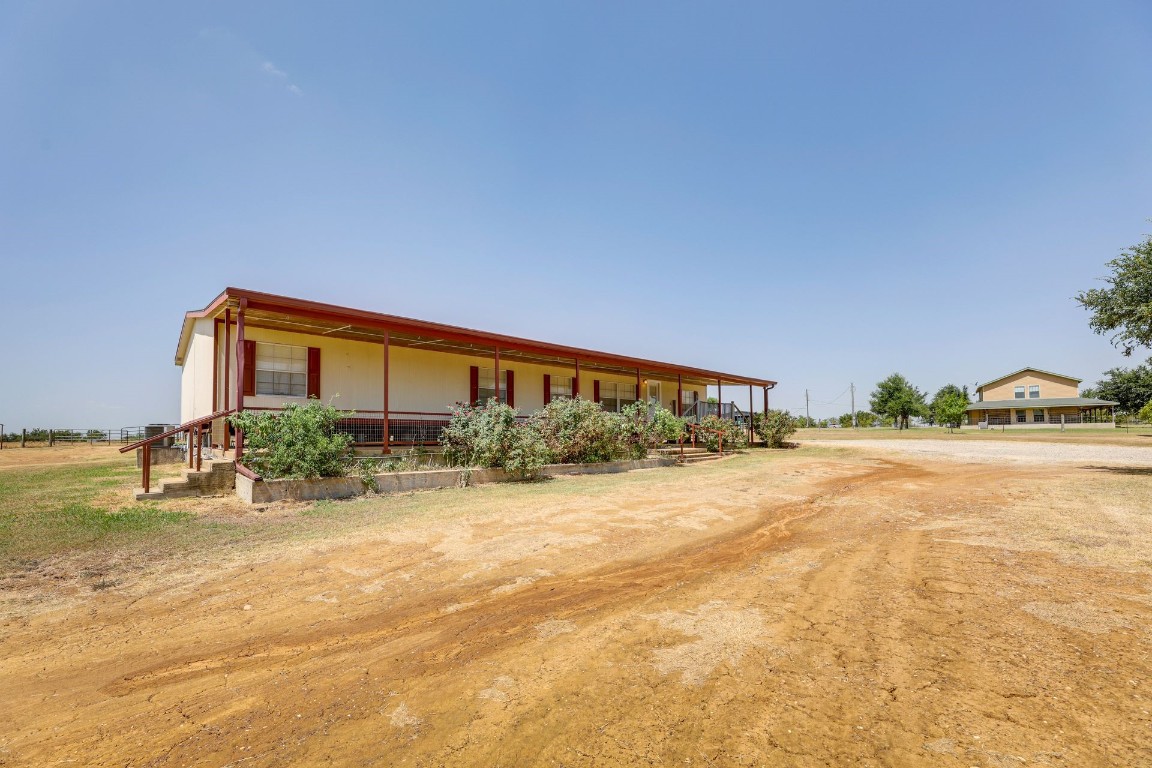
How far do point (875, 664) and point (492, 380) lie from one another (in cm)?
1479

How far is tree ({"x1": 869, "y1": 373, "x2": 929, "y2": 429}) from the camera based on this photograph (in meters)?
54.2

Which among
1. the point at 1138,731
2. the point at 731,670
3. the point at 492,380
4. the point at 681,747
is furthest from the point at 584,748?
the point at 492,380

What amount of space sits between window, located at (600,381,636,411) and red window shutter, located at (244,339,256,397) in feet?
41.1

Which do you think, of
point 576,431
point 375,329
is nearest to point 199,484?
point 375,329

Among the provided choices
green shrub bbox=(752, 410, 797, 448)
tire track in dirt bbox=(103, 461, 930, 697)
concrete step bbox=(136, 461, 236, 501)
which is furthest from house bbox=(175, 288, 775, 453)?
green shrub bbox=(752, 410, 797, 448)

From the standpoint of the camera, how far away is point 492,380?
17.0 metres

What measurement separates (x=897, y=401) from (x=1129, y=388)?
2091 cm

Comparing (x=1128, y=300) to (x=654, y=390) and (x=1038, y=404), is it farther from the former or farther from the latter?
(x=1038, y=404)

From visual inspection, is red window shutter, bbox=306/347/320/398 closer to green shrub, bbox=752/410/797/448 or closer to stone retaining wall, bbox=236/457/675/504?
stone retaining wall, bbox=236/457/675/504

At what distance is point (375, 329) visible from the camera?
12750 mm

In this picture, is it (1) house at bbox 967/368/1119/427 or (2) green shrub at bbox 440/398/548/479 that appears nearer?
(2) green shrub at bbox 440/398/548/479

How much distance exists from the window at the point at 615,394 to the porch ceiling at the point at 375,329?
3.18 metres

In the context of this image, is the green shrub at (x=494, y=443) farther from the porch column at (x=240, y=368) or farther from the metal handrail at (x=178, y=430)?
the metal handrail at (x=178, y=430)

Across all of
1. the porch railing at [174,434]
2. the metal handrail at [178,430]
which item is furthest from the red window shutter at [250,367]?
the metal handrail at [178,430]
